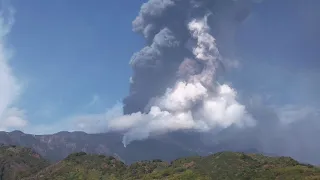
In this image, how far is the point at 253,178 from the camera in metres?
198

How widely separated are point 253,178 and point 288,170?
17465 mm

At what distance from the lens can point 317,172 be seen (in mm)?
193500

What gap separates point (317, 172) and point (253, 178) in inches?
1178

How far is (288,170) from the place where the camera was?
198m

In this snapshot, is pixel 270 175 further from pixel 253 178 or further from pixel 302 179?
pixel 302 179

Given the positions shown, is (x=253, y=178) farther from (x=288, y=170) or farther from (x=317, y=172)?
(x=317, y=172)

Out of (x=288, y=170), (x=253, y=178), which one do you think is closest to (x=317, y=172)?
(x=288, y=170)

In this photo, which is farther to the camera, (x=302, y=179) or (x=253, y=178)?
(x=253, y=178)

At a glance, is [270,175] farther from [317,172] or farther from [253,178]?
[317,172]

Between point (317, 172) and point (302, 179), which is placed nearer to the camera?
point (302, 179)

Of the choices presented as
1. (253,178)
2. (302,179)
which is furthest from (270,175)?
(302,179)

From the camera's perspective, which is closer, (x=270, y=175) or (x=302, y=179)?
(x=302, y=179)

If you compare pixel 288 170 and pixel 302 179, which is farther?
pixel 288 170

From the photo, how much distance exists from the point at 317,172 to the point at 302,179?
20.3 m
